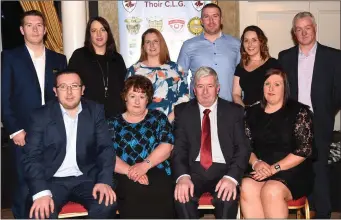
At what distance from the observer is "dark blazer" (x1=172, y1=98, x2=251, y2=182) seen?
3461 millimetres

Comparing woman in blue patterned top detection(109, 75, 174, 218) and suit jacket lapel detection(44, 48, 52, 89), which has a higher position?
suit jacket lapel detection(44, 48, 52, 89)

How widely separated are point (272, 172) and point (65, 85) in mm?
1634

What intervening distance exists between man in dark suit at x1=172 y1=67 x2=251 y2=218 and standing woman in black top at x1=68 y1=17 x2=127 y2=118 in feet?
2.48

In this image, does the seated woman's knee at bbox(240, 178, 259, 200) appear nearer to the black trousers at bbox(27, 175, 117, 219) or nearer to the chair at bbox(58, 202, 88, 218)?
the black trousers at bbox(27, 175, 117, 219)

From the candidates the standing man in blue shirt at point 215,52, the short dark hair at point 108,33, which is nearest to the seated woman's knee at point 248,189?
the standing man in blue shirt at point 215,52

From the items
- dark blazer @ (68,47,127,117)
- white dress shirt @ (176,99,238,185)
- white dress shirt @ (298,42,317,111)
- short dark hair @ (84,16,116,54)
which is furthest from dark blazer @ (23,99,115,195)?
white dress shirt @ (298,42,317,111)

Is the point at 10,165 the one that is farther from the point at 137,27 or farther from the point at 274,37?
the point at 274,37

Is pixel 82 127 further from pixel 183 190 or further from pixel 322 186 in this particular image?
pixel 322 186

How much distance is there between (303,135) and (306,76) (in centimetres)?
96

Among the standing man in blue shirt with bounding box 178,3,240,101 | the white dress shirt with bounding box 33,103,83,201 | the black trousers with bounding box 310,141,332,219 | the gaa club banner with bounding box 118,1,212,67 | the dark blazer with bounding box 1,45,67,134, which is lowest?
the black trousers with bounding box 310,141,332,219

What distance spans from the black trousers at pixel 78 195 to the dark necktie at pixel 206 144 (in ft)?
2.40

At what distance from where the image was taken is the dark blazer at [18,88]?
379cm

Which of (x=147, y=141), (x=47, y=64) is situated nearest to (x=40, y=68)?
(x=47, y=64)

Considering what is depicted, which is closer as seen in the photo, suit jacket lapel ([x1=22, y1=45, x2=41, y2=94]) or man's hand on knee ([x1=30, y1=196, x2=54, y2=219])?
man's hand on knee ([x1=30, y1=196, x2=54, y2=219])
